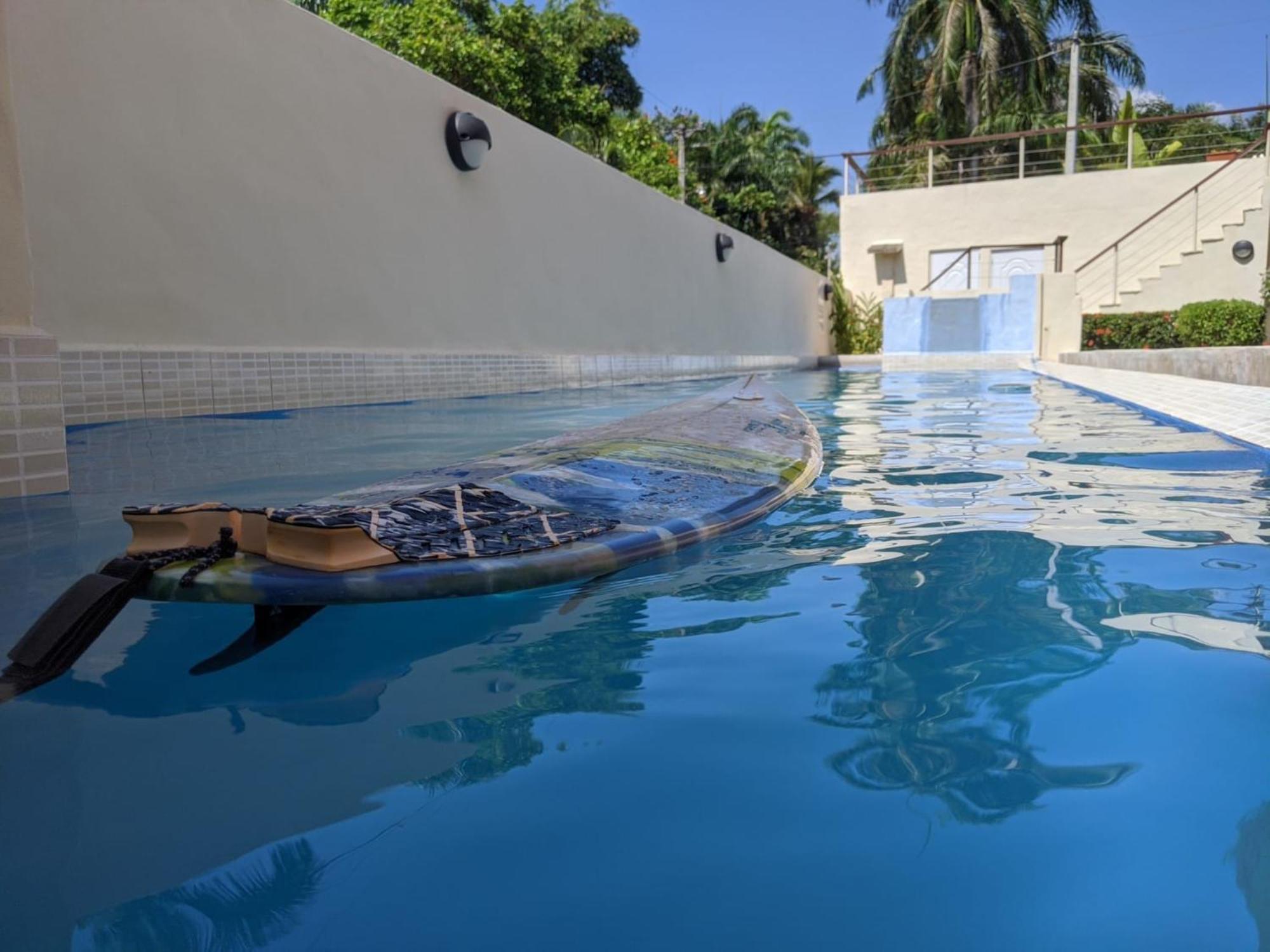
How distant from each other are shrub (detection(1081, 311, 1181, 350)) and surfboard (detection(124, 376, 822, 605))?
498 inches

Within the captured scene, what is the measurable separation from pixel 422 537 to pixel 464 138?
660 cm

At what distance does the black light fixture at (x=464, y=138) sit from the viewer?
745 centimetres

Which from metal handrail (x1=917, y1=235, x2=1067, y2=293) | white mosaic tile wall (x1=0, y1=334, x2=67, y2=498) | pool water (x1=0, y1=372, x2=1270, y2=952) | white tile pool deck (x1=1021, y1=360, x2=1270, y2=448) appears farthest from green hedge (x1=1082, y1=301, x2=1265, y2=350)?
white mosaic tile wall (x1=0, y1=334, x2=67, y2=498)

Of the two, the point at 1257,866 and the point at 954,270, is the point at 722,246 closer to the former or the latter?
the point at 954,270

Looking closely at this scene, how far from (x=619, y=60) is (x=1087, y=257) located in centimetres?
1390

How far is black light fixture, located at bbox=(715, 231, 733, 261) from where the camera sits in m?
14.3

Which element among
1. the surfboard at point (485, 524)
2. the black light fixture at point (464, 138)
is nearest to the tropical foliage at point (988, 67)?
the black light fixture at point (464, 138)

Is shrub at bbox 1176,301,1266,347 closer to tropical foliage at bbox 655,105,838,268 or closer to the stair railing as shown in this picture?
the stair railing

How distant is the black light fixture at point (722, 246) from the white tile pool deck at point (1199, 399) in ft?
22.0

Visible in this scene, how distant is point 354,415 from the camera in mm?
5707

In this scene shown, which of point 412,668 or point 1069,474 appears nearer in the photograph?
point 412,668

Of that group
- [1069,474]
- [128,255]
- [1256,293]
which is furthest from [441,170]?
[1256,293]

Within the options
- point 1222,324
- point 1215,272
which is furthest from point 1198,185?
point 1222,324

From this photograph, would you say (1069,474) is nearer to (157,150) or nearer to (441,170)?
(157,150)
